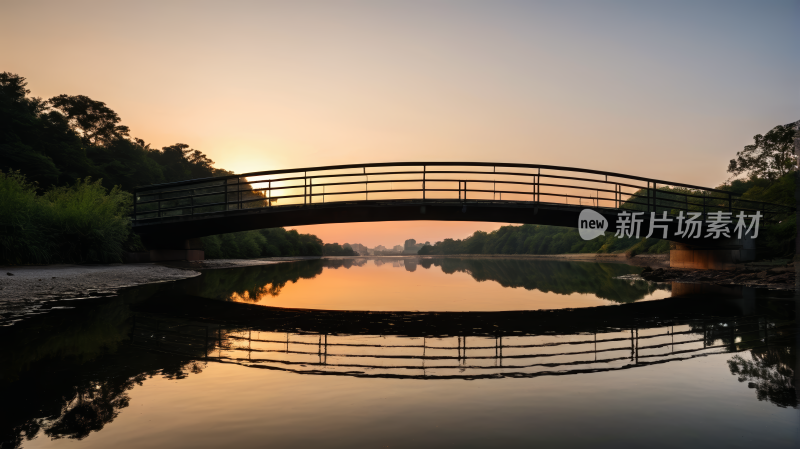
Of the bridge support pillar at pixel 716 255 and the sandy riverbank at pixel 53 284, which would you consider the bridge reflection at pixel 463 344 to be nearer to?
the sandy riverbank at pixel 53 284

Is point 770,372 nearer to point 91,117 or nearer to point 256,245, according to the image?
point 256,245

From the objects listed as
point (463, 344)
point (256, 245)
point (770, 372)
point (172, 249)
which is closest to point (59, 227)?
point (172, 249)

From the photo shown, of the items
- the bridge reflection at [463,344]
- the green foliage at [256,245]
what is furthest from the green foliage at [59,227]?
the green foliage at [256,245]

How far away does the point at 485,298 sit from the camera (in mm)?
13727

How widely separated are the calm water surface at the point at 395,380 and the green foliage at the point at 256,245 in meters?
36.9

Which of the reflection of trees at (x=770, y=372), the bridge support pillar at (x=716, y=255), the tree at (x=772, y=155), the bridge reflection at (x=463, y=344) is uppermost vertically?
the tree at (x=772, y=155)

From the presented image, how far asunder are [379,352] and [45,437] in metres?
3.63

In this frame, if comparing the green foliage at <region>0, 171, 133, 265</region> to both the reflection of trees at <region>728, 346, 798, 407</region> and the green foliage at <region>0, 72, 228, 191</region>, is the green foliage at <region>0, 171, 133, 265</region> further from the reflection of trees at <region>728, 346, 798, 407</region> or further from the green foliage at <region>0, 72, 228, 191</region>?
the reflection of trees at <region>728, 346, 798, 407</region>

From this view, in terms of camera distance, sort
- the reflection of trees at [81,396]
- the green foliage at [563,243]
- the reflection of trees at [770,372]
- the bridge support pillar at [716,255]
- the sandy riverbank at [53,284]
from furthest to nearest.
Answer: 1. the green foliage at [563,243]
2. the bridge support pillar at [716,255]
3. the sandy riverbank at [53,284]
4. the reflection of trees at [770,372]
5. the reflection of trees at [81,396]

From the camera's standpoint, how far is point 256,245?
58.8 meters

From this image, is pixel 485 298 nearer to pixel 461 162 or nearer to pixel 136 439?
pixel 461 162

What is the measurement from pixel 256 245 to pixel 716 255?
154 feet

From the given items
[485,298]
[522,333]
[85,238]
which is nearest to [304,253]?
[85,238]

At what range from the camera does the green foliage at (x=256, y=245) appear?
45188 mm
